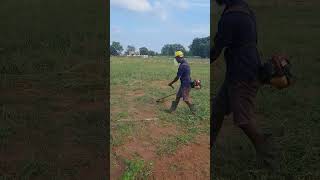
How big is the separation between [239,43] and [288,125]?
3133 millimetres

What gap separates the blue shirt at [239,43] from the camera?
5355 millimetres

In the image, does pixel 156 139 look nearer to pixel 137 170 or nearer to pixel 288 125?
pixel 137 170

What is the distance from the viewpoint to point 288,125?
8133mm

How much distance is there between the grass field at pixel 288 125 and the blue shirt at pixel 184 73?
4.71 feet

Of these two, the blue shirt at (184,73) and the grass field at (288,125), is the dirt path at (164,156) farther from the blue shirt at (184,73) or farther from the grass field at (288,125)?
the blue shirt at (184,73)

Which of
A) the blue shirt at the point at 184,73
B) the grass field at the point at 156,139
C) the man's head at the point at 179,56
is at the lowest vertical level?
the grass field at the point at 156,139

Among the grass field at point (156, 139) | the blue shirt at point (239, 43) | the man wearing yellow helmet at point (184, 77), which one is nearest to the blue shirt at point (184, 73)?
the man wearing yellow helmet at point (184, 77)

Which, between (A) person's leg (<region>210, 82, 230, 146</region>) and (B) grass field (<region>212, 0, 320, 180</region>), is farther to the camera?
(B) grass field (<region>212, 0, 320, 180</region>)

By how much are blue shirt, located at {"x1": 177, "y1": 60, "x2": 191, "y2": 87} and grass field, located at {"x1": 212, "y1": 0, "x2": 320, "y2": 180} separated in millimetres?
1435

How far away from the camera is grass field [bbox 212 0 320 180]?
19.4 ft
